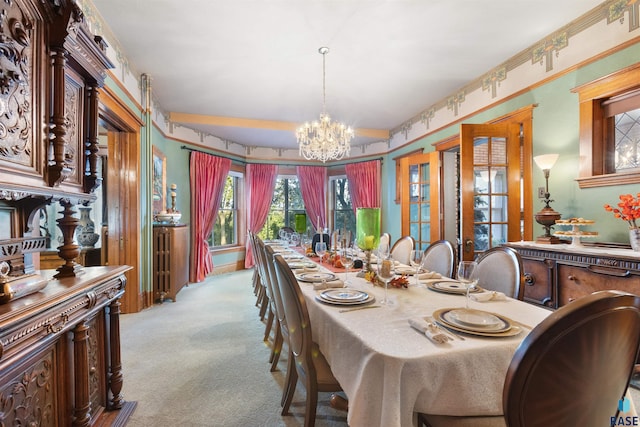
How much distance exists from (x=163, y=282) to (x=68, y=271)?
2.54 m

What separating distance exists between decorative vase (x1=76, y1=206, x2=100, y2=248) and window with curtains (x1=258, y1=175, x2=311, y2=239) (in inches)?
119

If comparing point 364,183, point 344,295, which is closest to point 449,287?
point 344,295

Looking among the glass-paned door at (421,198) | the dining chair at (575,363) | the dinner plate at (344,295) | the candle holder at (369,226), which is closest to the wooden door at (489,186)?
the glass-paned door at (421,198)

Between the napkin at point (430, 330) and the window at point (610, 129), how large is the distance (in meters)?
2.19

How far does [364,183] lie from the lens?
19.6ft

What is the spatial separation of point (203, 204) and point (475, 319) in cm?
497

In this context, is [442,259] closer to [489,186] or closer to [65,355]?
[489,186]

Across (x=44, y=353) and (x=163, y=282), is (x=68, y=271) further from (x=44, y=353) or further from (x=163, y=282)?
(x=163, y=282)

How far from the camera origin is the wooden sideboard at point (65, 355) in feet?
3.10

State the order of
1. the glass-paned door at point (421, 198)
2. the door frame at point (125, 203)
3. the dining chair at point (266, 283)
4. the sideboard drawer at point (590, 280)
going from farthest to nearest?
the glass-paned door at point (421, 198) < the door frame at point (125, 203) < the dining chair at point (266, 283) < the sideboard drawer at point (590, 280)

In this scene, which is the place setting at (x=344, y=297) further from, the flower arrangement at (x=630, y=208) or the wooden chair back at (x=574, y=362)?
the flower arrangement at (x=630, y=208)

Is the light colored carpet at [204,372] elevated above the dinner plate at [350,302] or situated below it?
below

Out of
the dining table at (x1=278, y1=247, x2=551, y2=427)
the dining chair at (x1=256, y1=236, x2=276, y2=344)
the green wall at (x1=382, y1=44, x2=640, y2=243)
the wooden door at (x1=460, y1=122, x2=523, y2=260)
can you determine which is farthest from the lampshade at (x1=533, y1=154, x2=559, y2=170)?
the dining chair at (x1=256, y1=236, x2=276, y2=344)

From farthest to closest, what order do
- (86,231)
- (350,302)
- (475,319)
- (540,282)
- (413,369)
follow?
(86,231), (540,282), (350,302), (475,319), (413,369)
